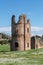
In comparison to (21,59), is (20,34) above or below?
above

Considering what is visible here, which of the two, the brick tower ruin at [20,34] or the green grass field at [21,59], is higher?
the brick tower ruin at [20,34]

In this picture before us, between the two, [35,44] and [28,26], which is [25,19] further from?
[35,44]

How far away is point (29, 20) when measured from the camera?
5091 cm

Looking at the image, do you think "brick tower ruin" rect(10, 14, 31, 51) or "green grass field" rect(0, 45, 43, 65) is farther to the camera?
"brick tower ruin" rect(10, 14, 31, 51)

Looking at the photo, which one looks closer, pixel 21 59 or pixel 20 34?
pixel 21 59

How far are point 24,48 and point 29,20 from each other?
594 centimetres

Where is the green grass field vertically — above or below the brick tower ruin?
below

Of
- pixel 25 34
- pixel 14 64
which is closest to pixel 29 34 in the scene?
pixel 25 34

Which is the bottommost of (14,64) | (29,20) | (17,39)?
(14,64)

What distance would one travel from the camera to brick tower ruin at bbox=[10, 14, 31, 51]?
4875 centimetres

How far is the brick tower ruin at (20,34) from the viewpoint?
1919 inches

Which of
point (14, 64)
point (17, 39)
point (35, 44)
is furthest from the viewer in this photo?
point (35, 44)

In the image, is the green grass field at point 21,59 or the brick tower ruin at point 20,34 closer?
the green grass field at point 21,59

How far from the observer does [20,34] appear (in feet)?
161
